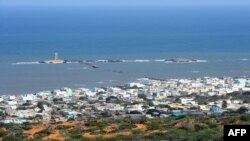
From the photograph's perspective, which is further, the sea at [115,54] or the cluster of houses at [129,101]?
the sea at [115,54]

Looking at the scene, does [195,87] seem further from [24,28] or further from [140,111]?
[24,28]

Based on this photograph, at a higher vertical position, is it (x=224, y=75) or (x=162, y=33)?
(x=162, y=33)

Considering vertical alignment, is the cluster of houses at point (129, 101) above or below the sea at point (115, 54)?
below

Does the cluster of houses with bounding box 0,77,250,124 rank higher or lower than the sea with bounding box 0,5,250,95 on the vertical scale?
lower

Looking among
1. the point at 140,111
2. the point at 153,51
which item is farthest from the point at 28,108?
the point at 153,51

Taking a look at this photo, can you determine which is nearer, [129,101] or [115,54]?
[129,101]

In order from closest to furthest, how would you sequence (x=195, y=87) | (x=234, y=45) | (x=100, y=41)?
(x=195, y=87)
(x=234, y=45)
(x=100, y=41)

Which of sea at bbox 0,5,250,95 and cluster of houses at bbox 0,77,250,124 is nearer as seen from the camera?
cluster of houses at bbox 0,77,250,124

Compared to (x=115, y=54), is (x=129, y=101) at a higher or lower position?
lower
